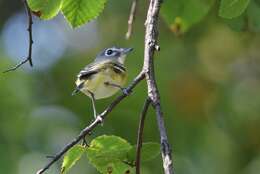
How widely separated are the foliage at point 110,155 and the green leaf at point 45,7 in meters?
0.39

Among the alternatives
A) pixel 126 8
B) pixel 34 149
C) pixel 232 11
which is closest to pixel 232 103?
pixel 126 8

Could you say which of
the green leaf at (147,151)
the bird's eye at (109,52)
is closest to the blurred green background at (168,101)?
the bird's eye at (109,52)

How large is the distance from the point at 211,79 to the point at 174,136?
61 cm

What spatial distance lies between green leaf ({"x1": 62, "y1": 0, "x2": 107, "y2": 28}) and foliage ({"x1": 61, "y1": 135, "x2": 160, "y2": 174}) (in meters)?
0.39

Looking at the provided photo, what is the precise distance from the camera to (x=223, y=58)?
6273mm

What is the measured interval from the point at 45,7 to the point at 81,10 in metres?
0.11

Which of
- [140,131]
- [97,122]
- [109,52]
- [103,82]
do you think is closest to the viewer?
[140,131]

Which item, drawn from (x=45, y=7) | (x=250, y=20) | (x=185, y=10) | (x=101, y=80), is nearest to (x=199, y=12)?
(x=185, y=10)

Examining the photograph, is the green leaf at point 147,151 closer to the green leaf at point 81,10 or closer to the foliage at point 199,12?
the green leaf at point 81,10

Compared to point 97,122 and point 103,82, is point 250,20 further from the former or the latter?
point 97,122

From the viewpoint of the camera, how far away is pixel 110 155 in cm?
209

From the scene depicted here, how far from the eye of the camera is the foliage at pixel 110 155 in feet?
6.74

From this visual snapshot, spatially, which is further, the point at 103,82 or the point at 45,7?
the point at 103,82

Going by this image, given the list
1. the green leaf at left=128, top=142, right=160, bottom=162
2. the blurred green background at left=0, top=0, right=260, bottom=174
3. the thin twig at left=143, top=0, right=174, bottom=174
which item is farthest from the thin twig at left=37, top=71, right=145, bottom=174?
the blurred green background at left=0, top=0, right=260, bottom=174
